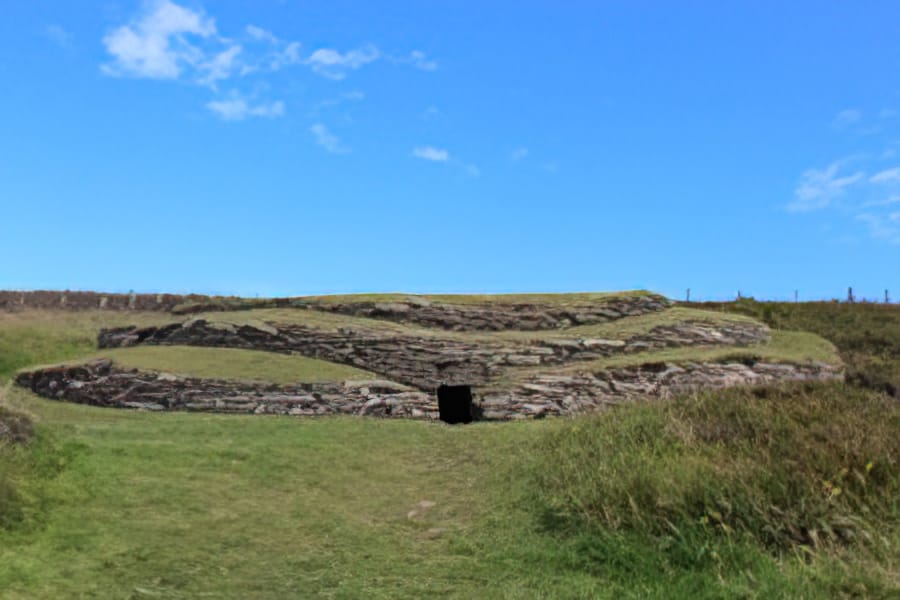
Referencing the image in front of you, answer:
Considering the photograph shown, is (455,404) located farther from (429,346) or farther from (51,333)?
(51,333)

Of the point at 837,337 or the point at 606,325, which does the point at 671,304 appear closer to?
the point at 606,325

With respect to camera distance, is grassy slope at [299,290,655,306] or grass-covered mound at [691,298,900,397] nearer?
grassy slope at [299,290,655,306]

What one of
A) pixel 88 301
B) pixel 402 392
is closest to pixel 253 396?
pixel 402 392

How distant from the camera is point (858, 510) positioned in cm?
616

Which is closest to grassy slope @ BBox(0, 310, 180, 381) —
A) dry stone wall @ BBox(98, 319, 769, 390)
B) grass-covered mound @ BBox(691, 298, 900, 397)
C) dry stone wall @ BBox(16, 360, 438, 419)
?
dry stone wall @ BBox(98, 319, 769, 390)

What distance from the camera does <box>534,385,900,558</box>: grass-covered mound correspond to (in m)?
5.98

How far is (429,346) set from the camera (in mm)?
20172

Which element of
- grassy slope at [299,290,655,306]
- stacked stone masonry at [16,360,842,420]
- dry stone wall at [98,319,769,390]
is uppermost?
grassy slope at [299,290,655,306]

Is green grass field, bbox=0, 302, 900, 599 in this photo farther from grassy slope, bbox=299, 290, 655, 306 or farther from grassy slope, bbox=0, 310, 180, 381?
grassy slope, bbox=0, 310, 180, 381

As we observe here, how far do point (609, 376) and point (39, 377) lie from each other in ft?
56.5

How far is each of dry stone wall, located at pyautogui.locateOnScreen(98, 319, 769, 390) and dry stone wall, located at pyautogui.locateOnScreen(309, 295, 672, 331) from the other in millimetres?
2069

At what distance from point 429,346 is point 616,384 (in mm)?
5572

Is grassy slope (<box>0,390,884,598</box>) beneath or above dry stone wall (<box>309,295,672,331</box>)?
beneath

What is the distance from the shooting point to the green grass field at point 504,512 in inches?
228
